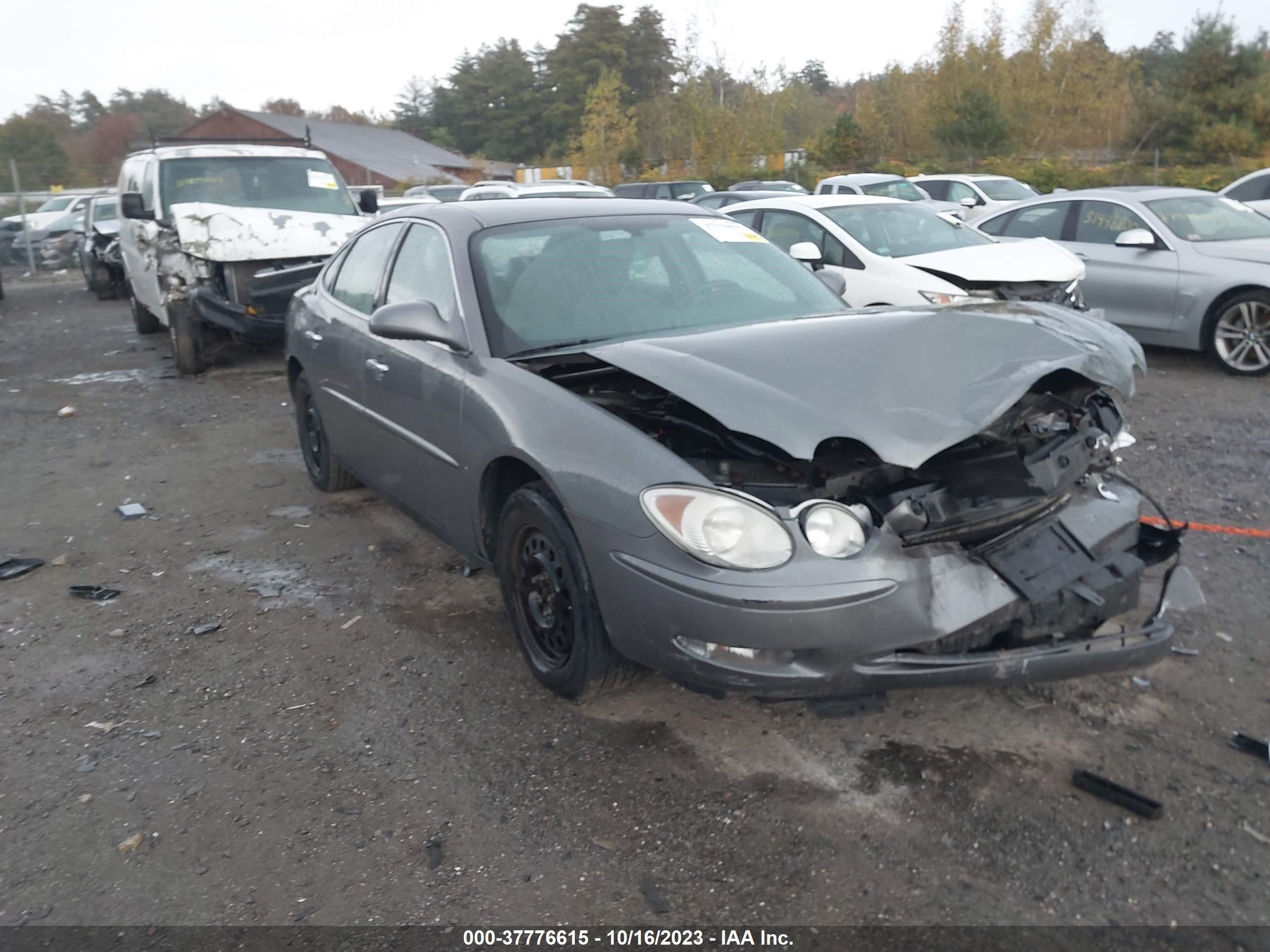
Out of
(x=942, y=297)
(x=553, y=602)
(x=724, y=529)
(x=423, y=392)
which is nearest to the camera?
(x=724, y=529)

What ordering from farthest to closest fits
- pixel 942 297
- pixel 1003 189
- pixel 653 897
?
pixel 1003 189, pixel 942 297, pixel 653 897

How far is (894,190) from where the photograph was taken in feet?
57.9

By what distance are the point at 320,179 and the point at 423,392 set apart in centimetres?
788

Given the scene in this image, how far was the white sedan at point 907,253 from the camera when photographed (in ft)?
27.3

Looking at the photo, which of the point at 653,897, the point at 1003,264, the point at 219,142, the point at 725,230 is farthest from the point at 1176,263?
the point at 219,142

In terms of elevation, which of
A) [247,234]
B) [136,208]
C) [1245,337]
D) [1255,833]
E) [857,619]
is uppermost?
[136,208]

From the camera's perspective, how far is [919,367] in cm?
334

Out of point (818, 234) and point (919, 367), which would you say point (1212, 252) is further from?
point (919, 367)

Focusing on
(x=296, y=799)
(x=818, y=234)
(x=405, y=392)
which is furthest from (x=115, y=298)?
(x=296, y=799)

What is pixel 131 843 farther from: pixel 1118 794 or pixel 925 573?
pixel 1118 794

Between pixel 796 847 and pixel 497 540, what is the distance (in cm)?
158

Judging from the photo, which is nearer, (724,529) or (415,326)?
(724,529)

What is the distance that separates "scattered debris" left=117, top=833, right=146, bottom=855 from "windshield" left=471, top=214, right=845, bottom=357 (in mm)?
2009

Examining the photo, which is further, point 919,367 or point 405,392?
point 405,392
